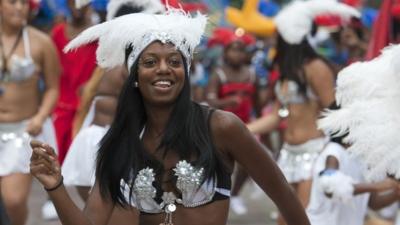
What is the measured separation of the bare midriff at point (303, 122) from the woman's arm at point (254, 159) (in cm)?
290

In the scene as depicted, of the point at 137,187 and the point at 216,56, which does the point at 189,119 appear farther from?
the point at 216,56

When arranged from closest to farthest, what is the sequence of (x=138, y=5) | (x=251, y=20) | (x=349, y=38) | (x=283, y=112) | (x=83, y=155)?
(x=138, y=5), (x=83, y=155), (x=283, y=112), (x=349, y=38), (x=251, y=20)

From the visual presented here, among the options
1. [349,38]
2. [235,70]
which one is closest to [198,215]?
[349,38]

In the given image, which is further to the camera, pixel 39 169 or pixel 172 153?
pixel 172 153

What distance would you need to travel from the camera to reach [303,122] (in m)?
7.42

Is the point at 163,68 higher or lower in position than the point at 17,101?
higher

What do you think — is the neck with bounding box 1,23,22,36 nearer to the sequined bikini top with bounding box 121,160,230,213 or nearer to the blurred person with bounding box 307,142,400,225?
the blurred person with bounding box 307,142,400,225

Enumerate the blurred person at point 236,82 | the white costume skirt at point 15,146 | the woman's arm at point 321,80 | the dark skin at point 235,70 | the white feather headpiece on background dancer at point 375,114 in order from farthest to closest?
the dark skin at point 235,70
the blurred person at point 236,82
the white costume skirt at point 15,146
the woman's arm at point 321,80
the white feather headpiece on background dancer at point 375,114

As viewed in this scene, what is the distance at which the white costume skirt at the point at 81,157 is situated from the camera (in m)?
7.03

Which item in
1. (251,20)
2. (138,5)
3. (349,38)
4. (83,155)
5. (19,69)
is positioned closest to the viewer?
(138,5)

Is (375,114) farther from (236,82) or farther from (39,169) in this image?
(236,82)

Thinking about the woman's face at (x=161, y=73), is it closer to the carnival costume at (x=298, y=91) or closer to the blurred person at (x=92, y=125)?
the blurred person at (x=92, y=125)

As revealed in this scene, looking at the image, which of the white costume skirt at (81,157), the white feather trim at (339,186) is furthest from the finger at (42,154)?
the white costume skirt at (81,157)

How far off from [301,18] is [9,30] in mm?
1986
